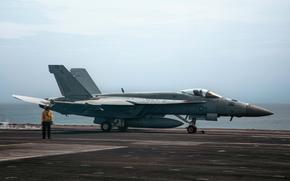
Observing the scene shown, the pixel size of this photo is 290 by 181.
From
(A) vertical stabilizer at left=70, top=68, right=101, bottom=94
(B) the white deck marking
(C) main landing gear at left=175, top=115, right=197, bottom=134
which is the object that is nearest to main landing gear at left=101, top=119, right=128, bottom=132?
(C) main landing gear at left=175, top=115, right=197, bottom=134

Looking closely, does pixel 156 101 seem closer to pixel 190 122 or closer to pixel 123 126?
pixel 190 122

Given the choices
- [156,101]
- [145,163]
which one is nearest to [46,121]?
[156,101]

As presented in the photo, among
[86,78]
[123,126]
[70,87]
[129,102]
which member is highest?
[86,78]

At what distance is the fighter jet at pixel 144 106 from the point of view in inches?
1362

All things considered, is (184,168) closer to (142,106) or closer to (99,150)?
(99,150)

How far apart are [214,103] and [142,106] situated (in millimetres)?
5321

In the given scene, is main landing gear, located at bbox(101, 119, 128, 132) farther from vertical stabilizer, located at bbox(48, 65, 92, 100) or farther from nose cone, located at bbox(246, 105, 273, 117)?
nose cone, located at bbox(246, 105, 273, 117)

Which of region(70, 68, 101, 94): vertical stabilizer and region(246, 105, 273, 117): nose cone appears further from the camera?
region(70, 68, 101, 94): vertical stabilizer

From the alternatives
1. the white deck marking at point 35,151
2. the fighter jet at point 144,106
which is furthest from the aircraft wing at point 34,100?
the white deck marking at point 35,151

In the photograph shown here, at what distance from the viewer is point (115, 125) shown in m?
37.8

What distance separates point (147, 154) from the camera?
18031mm

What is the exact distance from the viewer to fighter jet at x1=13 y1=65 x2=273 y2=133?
34594 millimetres

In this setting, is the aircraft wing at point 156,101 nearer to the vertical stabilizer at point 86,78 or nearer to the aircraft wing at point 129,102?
the aircraft wing at point 129,102

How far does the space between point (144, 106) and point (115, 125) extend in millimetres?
2620
